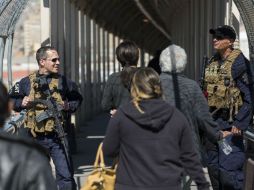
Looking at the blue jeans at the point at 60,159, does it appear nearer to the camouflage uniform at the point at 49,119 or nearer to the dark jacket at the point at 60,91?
the camouflage uniform at the point at 49,119

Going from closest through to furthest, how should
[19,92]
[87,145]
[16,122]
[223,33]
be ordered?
[223,33], [19,92], [16,122], [87,145]

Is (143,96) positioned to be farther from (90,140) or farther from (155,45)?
(155,45)

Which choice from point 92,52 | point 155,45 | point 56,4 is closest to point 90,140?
point 56,4

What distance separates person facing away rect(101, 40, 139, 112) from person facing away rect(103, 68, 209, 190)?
149 cm

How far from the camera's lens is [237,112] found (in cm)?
755

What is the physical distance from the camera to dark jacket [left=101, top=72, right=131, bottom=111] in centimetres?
685

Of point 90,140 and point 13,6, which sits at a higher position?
point 13,6

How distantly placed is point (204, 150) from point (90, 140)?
780cm

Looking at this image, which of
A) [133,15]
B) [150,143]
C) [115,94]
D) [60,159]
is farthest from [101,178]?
[133,15]

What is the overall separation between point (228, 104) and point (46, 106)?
5.54ft

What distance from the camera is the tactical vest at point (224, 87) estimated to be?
24.8 feet

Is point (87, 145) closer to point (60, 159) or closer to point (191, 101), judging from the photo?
point (60, 159)

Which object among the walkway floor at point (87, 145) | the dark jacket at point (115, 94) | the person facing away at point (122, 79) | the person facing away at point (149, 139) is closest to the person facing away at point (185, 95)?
the person facing away at point (122, 79)

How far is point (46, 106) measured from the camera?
24.9 feet
